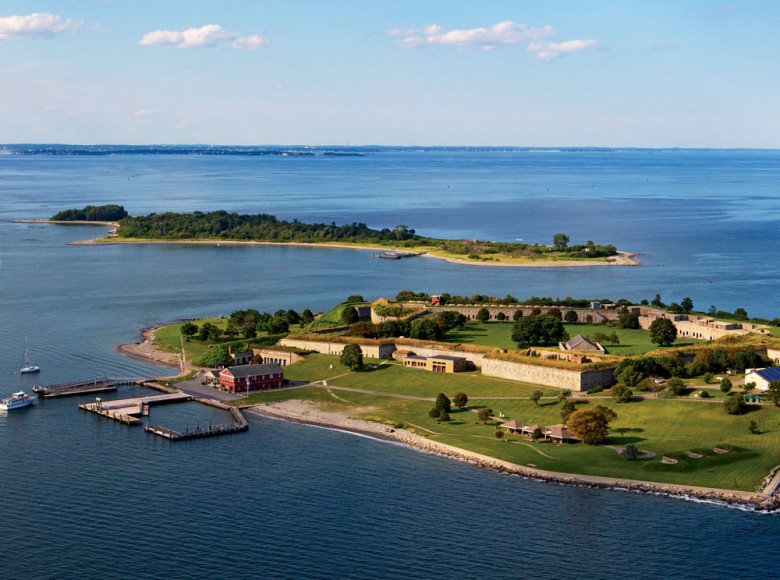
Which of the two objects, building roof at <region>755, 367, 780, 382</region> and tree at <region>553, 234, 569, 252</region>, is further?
tree at <region>553, 234, 569, 252</region>

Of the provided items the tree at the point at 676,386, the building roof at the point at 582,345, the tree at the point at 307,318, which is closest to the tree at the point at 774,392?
the tree at the point at 676,386

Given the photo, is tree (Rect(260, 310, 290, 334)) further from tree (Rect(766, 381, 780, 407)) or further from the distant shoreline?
the distant shoreline

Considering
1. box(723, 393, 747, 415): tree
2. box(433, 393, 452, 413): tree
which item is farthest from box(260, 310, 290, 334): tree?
box(723, 393, 747, 415): tree

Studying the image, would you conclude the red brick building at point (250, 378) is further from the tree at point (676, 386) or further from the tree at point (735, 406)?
the tree at point (735, 406)

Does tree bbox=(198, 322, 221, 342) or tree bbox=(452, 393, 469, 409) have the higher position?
tree bbox=(198, 322, 221, 342)

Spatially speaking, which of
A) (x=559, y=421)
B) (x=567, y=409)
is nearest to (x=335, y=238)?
(x=567, y=409)

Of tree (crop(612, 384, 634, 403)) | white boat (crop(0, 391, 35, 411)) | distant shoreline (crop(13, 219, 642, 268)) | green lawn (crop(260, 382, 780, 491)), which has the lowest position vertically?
white boat (crop(0, 391, 35, 411))

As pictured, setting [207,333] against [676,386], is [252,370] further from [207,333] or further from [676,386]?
[676,386]

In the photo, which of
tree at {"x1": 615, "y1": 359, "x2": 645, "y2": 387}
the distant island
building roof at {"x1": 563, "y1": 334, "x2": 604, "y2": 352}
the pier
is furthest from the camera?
the distant island

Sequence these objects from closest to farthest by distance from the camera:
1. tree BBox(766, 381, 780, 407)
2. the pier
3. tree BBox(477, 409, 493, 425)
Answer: tree BBox(766, 381, 780, 407) < tree BBox(477, 409, 493, 425) < the pier
